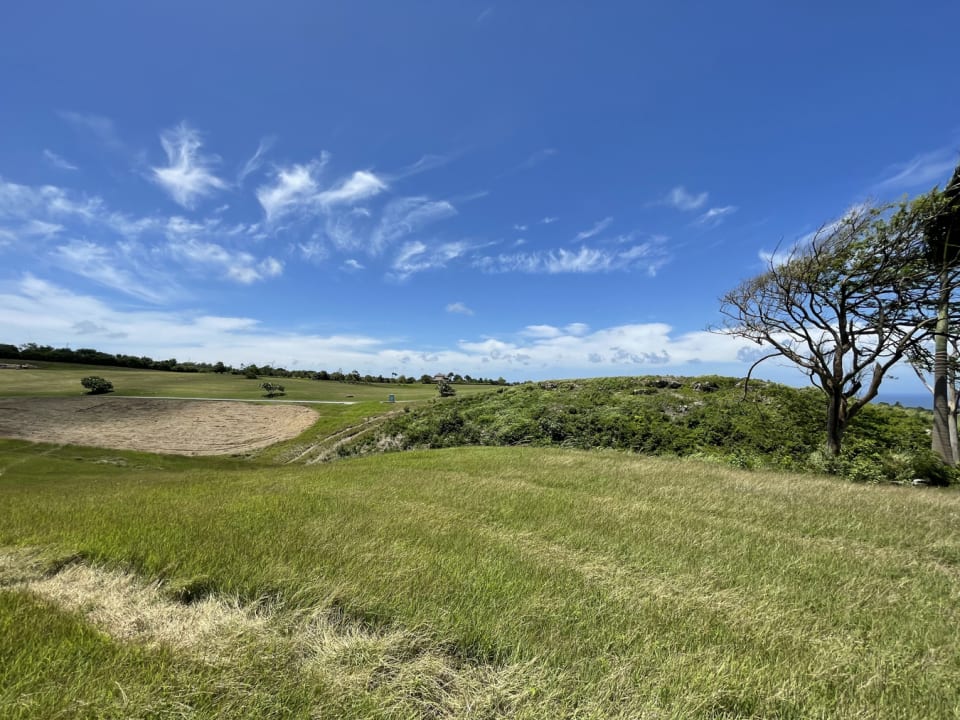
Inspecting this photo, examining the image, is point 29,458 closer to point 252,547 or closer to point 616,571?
point 252,547

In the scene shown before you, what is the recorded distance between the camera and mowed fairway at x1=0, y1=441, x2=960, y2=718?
9.14ft

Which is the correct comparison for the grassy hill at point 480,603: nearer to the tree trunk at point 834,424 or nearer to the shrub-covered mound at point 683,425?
the tree trunk at point 834,424

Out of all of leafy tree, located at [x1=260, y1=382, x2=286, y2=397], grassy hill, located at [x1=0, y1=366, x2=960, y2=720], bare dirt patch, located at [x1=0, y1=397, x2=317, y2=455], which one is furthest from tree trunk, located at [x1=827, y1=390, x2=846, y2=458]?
leafy tree, located at [x1=260, y1=382, x2=286, y2=397]

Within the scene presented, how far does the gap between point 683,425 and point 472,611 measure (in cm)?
2067

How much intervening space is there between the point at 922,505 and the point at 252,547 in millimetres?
12639

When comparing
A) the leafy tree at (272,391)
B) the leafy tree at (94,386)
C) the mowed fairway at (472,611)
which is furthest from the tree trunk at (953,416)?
the leafy tree at (94,386)

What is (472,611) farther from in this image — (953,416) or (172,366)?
(172,366)

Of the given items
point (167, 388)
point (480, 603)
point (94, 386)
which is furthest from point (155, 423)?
point (480, 603)

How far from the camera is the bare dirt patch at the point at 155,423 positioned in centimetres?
2984

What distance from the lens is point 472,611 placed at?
3.85 metres

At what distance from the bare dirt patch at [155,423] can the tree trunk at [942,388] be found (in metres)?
36.9

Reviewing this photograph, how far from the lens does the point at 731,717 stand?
2689 millimetres

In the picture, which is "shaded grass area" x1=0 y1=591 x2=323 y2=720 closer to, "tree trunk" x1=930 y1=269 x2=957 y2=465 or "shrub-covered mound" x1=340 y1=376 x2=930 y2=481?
"shrub-covered mound" x1=340 y1=376 x2=930 y2=481

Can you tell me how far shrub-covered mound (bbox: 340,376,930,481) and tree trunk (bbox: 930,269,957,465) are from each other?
64 centimetres
